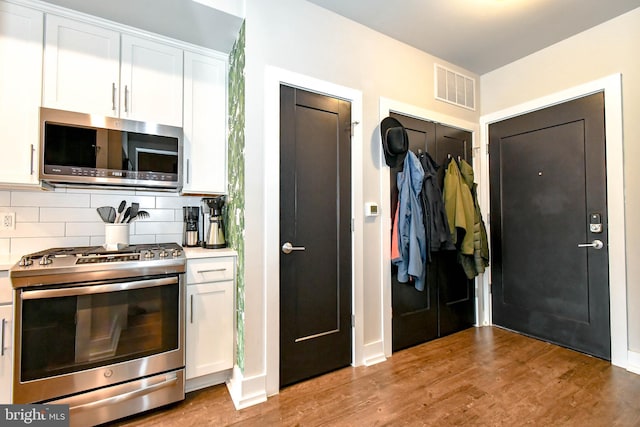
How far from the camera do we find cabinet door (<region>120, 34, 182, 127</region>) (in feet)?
6.66

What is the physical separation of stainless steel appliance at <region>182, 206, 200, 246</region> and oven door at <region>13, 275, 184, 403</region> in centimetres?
58

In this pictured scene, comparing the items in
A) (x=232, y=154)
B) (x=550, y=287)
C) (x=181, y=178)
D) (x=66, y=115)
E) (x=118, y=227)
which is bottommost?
(x=550, y=287)

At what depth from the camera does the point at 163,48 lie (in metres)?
2.15

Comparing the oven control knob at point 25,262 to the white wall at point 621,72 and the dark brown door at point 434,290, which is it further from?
the white wall at point 621,72

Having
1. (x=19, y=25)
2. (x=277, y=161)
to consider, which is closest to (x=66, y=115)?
(x=19, y=25)

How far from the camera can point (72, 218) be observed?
2.09 meters

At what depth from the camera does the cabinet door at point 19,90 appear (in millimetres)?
1721

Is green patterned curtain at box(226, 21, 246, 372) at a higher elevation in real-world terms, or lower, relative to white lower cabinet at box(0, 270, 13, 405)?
higher

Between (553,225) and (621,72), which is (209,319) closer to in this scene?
(553,225)

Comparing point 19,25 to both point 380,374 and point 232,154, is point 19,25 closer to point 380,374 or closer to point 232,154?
point 232,154

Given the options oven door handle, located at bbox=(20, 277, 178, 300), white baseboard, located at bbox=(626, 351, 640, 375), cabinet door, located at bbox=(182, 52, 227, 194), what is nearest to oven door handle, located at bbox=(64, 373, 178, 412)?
oven door handle, located at bbox=(20, 277, 178, 300)

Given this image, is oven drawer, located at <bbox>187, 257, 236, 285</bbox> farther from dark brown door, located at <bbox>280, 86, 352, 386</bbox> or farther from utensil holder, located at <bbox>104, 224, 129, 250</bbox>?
utensil holder, located at <bbox>104, 224, 129, 250</bbox>

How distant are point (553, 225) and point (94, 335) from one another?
12.2 ft

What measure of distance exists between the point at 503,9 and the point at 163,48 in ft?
8.63
